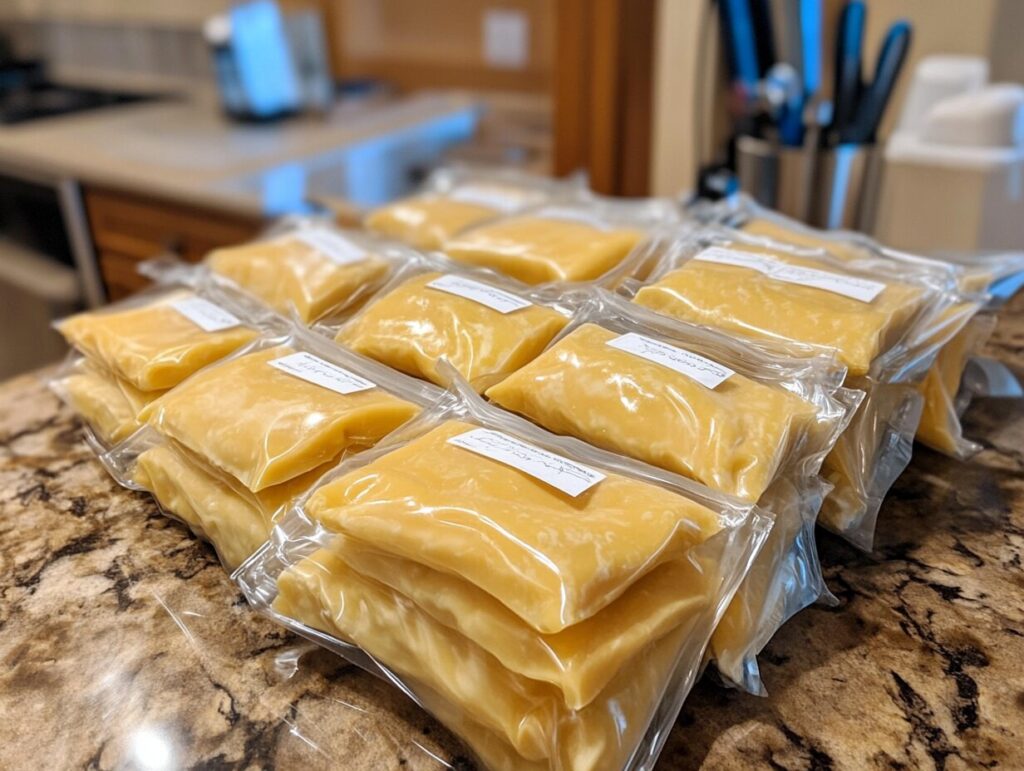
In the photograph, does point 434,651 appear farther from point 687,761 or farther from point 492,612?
point 687,761

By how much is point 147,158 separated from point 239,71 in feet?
1.10

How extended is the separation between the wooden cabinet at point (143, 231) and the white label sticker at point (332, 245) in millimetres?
521

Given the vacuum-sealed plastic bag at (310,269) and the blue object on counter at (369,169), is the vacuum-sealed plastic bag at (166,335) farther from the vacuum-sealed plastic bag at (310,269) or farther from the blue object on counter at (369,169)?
the blue object on counter at (369,169)

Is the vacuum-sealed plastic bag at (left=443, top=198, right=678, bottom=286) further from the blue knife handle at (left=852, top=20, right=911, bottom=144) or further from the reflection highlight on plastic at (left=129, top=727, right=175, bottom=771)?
the reflection highlight on plastic at (left=129, top=727, right=175, bottom=771)

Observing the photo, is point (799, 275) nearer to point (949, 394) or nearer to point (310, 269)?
point (949, 394)

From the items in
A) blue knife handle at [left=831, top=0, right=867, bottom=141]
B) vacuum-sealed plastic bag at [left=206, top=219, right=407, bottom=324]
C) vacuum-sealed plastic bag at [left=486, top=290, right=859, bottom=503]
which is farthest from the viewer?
blue knife handle at [left=831, top=0, right=867, bottom=141]

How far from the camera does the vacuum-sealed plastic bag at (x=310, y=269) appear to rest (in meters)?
0.81

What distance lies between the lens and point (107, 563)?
1.94 feet

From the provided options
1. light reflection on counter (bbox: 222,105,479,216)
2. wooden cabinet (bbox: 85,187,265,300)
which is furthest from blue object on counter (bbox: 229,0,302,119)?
wooden cabinet (bbox: 85,187,265,300)

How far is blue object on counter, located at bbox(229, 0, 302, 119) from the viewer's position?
1767 millimetres

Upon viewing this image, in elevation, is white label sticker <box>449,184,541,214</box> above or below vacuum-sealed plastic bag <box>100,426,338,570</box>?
above

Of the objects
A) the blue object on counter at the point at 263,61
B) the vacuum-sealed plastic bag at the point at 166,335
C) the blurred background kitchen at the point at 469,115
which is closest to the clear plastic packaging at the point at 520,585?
the vacuum-sealed plastic bag at the point at 166,335

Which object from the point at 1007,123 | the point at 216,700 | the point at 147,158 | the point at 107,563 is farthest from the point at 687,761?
the point at 147,158

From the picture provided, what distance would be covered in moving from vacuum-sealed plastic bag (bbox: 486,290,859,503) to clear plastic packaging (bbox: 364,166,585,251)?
398 millimetres
